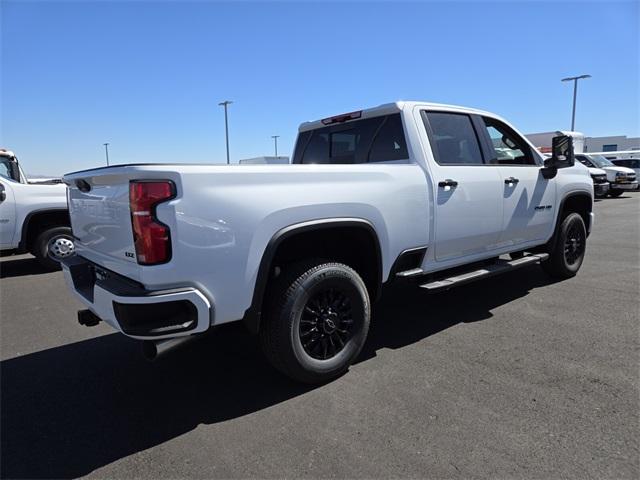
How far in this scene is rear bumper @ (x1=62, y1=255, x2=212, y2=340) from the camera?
7.98 ft

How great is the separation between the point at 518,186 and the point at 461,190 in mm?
1062

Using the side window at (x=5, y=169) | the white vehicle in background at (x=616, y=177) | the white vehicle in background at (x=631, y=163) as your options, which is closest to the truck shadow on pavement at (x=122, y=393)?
the side window at (x=5, y=169)

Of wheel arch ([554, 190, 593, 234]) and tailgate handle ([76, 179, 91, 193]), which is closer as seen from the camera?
tailgate handle ([76, 179, 91, 193])

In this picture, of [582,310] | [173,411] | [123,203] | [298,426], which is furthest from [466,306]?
[123,203]

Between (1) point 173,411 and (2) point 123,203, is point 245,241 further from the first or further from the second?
(1) point 173,411

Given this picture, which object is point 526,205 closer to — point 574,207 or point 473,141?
point 473,141

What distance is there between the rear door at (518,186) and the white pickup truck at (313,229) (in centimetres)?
2

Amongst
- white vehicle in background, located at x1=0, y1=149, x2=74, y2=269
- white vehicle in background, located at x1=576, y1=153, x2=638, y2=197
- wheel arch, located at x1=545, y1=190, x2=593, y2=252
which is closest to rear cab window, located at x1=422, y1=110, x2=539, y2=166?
wheel arch, located at x1=545, y1=190, x2=593, y2=252

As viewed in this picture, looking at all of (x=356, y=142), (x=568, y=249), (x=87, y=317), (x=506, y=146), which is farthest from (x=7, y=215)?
(x=568, y=249)

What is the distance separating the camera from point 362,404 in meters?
2.94

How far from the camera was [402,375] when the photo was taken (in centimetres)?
332

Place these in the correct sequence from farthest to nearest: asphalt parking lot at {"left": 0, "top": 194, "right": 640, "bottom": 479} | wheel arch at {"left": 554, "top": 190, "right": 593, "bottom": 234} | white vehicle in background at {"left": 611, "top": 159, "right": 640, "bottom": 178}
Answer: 1. white vehicle in background at {"left": 611, "top": 159, "right": 640, "bottom": 178}
2. wheel arch at {"left": 554, "top": 190, "right": 593, "bottom": 234}
3. asphalt parking lot at {"left": 0, "top": 194, "right": 640, "bottom": 479}

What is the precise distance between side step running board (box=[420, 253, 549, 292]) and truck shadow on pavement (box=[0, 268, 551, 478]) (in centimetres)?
51

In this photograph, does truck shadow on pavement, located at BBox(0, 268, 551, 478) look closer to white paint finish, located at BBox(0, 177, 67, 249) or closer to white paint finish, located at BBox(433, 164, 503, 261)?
white paint finish, located at BBox(433, 164, 503, 261)
